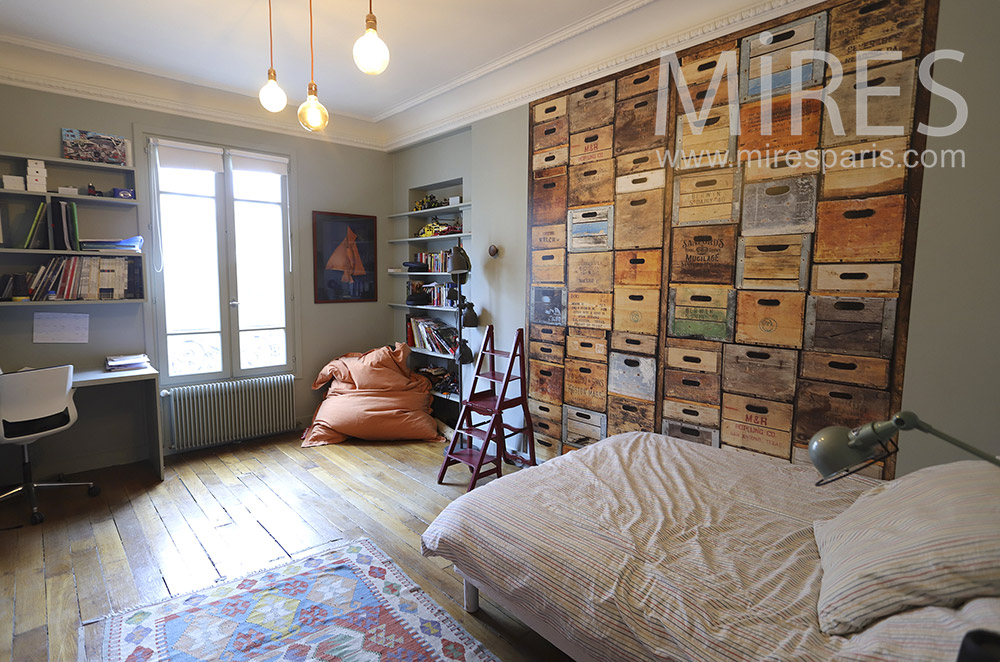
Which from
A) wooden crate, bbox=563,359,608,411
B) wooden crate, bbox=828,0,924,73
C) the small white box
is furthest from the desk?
wooden crate, bbox=828,0,924,73

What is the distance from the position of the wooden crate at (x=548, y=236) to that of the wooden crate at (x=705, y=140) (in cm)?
89

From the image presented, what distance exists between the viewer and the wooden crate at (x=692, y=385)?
2740 millimetres

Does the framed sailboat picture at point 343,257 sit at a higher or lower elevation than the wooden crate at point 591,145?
lower

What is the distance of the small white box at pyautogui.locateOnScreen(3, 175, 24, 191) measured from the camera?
123 inches

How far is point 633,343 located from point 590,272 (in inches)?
22.0

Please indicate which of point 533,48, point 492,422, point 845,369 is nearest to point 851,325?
point 845,369

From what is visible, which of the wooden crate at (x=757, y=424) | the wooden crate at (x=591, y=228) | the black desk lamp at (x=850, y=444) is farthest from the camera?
the wooden crate at (x=591, y=228)

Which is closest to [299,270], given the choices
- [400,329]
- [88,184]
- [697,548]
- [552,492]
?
[400,329]

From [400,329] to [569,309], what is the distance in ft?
7.53

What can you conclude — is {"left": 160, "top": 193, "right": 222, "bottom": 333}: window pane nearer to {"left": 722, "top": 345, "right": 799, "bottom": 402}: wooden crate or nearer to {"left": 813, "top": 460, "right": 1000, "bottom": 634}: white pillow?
{"left": 722, "top": 345, "right": 799, "bottom": 402}: wooden crate

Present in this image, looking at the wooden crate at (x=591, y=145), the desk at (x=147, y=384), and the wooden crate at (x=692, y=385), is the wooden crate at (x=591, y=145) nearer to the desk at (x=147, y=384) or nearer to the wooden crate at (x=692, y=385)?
the wooden crate at (x=692, y=385)

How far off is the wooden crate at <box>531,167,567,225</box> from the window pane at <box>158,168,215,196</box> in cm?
262

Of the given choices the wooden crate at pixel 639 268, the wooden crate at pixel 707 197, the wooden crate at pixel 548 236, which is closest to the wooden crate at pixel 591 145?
the wooden crate at pixel 548 236

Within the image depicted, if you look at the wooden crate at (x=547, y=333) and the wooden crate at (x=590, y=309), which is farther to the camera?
the wooden crate at (x=547, y=333)
